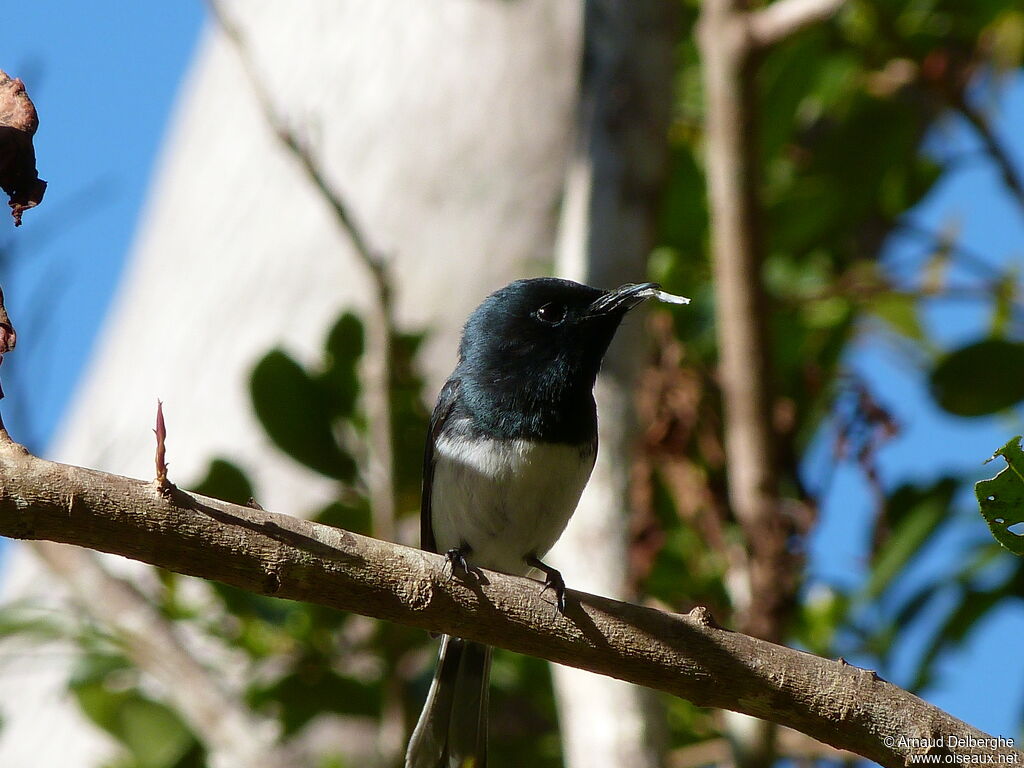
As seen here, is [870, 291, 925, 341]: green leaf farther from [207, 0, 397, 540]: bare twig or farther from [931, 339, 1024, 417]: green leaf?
[207, 0, 397, 540]: bare twig

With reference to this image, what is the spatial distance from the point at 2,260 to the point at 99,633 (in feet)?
3.85

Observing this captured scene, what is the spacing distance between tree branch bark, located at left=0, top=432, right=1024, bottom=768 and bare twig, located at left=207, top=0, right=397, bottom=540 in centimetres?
142

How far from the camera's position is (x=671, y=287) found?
410 cm

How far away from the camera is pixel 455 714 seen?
10.9 ft

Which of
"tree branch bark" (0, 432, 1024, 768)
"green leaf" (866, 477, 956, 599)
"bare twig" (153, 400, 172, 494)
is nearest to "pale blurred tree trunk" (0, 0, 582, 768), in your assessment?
"green leaf" (866, 477, 956, 599)

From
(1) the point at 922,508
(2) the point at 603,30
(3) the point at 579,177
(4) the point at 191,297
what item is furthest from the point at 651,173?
(4) the point at 191,297

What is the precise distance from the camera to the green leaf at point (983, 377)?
12.6 ft

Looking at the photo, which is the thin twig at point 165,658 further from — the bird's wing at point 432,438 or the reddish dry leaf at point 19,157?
the reddish dry leaf at point 19,157

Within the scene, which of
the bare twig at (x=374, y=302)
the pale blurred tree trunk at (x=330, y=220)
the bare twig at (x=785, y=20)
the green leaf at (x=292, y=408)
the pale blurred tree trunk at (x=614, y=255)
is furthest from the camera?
the pale blurred tree trunk at (x=330, y=220)

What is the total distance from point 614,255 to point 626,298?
0.25 metres

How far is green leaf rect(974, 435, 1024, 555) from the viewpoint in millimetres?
1650

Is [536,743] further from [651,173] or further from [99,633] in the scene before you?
[651,173]

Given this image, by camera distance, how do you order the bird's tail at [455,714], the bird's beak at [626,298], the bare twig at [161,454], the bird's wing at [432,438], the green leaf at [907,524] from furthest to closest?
1. the green leaf at [907,524]
2. the bird's wing at [432,438]
3. the bird's tail at [455,714]
4. the bird's beak at [626,298]
5. the bare twig at [161,454]

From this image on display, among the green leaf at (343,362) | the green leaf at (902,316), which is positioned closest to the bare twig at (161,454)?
the green leaf at (343,362)
